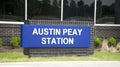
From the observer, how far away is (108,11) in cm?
1577

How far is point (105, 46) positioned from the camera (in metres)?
14.6

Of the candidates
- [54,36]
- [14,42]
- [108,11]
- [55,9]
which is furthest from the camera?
[108,11]

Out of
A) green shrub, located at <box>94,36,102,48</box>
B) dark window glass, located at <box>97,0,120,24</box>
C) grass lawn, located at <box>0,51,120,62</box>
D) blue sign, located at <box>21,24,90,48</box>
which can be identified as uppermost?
dark window glass, located at <box>97,0,120,24</box>

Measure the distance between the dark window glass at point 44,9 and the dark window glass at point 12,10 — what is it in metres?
0.33

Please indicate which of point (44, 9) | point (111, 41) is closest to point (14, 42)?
point (44, 9)

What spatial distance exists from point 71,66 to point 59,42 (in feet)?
5.79

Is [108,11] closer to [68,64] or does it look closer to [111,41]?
[111,41]

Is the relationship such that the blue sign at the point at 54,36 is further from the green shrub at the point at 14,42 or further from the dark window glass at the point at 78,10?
the dark window glass at the point at 78,10

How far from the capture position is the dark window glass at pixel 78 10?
15.2 metres

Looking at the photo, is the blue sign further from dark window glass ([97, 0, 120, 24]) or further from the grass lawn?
dark window glass ([97, 0, 120, 24])

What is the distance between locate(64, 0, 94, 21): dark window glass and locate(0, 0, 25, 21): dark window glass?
6.33ft

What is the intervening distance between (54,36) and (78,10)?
12.2 ft

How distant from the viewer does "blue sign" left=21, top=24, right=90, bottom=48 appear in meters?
11.7

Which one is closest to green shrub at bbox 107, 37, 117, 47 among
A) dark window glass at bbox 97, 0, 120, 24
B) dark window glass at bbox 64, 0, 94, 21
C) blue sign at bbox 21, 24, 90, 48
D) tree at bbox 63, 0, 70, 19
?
dark window glass at bbox 97, 0, 120, 24
